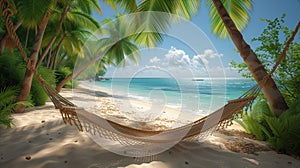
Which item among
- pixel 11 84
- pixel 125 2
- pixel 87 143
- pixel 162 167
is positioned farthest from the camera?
pixel 125 2

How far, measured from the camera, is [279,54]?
242cm

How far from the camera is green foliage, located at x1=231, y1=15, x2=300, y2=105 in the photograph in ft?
7.30

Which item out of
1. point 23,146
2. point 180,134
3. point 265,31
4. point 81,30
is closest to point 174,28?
point 265,31

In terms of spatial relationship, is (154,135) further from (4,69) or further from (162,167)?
(4,69)

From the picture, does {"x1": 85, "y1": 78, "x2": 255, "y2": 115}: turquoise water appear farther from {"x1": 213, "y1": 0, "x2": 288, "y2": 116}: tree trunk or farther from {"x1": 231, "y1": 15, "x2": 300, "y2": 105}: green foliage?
{"x1": 213, "y1": 0, "x2": 288, "y2": 116}: tree trunk

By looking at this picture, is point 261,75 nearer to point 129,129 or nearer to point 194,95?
point 129,129

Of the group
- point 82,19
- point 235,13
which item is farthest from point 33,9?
point 82,19

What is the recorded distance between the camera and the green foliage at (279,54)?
2.22 m

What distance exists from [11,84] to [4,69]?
0.23 metres

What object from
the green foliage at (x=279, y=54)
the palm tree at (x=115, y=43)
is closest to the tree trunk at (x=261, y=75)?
the green foliage at (x=279, y=54)

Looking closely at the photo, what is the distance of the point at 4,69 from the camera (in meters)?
2.34

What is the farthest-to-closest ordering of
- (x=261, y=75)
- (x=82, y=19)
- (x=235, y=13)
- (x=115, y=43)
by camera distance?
(x=115, y=43) → (x=82, y=19) → (x=235, y=13) → (x=261, y=75)

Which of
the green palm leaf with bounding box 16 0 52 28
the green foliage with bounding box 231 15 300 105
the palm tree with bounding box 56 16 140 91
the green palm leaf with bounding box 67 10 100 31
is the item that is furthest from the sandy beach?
the palm tree with bounding box 56 16 140 91

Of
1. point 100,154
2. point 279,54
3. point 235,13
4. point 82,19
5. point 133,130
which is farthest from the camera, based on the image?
point 82,19
